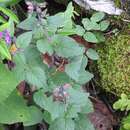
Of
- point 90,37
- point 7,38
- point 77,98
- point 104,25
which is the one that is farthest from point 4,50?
point 104,25

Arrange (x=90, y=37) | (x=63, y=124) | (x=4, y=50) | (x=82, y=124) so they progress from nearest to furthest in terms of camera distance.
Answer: (x=4, y=50), (x=63, y=124), (x=82, y=124), (x=90, y=37)

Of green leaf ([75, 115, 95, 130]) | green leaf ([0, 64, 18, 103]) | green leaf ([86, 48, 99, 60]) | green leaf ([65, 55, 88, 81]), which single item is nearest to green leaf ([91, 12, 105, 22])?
green leaf ([86, 48, 99, 60])

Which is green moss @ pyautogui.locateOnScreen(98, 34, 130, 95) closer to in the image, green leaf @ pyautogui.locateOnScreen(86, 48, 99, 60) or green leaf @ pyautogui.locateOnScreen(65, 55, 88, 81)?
green leaf @ pyautogui.locateOnScreen(86, 48, 99, 60)

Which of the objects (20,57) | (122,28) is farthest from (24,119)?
(122,28)

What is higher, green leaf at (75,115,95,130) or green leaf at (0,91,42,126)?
green leaf at (0,91,42,126)

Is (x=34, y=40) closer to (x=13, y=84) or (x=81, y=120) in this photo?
(x=13, y=84)

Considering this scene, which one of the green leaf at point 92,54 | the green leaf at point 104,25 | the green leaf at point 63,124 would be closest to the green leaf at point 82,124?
the green leaf at point 63,124

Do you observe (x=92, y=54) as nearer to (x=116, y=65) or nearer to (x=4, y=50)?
(x=116, y=65)
